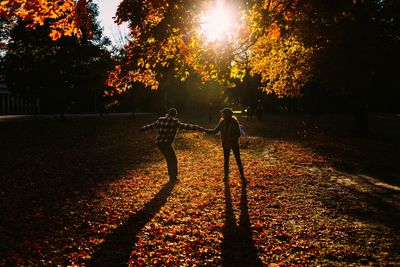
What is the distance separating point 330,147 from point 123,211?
15259mm

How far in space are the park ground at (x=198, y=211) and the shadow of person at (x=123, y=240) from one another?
0.02 m

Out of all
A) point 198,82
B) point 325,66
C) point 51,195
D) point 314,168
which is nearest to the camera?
point 51,195

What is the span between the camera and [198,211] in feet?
26.7

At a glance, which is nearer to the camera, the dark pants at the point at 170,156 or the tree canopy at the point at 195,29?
the tree canopy at the point at 195,29

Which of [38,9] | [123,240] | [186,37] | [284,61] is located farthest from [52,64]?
[123,240]

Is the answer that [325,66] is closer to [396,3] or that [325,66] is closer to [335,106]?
[396,3]

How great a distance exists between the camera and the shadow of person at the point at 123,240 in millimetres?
5402

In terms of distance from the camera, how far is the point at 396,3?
19984 mm

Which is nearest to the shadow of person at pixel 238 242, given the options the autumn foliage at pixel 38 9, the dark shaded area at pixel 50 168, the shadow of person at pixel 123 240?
the shadow of person at pixel 123 240

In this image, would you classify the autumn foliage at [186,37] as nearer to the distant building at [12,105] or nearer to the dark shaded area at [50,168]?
the dark shaded area at [50,168]

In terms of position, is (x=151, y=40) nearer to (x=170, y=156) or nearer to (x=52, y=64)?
(x=170, y=156)

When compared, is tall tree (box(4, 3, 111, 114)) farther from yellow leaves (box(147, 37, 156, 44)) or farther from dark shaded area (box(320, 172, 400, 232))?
dark shaded area (box(320, 172, 400, 232))

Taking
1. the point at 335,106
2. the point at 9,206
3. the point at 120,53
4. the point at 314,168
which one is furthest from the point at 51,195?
the point at 335,106

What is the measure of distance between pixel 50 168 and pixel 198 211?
25.5ft
